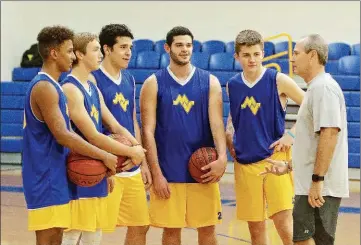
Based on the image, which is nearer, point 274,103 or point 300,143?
point 300,143

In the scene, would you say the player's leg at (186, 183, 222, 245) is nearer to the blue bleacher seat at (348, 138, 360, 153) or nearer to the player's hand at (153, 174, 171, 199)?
the player's hand at (153, 174, 171, 199)

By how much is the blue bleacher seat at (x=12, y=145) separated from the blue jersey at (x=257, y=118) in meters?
8.63

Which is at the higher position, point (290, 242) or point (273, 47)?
point (273, 47)

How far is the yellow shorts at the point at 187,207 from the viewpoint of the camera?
4.73m

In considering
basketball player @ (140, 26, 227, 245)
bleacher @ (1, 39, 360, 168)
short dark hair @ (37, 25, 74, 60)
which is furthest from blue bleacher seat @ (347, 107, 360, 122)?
short dark hair @ (37, 25, 74, 60)

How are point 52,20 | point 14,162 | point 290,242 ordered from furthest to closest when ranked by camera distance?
point 52,20, point 14,162, point 290,242

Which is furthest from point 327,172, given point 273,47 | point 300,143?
point 273,47

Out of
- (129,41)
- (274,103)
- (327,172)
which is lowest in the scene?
(327,172)

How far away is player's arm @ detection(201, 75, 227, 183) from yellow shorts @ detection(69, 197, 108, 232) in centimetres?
79

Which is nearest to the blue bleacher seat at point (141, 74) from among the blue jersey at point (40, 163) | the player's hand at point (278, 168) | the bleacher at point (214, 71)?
the bleacher at point (214, 71)

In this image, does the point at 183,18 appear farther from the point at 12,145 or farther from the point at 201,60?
the point at 12,145

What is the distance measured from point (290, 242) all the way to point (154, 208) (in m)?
1.04

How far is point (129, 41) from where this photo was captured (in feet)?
15.9

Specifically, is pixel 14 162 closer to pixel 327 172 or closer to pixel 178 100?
pixel 178 100
